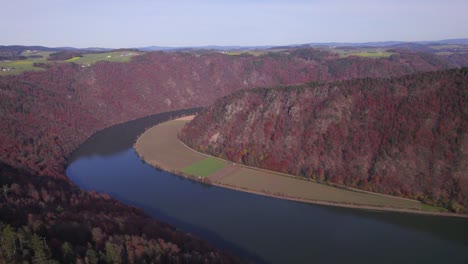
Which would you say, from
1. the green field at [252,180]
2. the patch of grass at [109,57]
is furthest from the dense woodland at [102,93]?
the green field at [252,180]

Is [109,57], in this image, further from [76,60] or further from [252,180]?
[252,180]

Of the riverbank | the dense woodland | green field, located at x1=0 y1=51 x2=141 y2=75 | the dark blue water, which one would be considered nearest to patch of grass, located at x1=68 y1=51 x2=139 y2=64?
green field, located at x1=0 y1=51 x2=141 y2=75

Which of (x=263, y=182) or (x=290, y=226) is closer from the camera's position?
(x=290, y=226)

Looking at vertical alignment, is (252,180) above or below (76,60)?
below

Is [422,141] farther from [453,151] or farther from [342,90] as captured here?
[342,90]

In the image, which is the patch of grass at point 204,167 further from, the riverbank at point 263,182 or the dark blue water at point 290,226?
the dark blue water at point 290,226

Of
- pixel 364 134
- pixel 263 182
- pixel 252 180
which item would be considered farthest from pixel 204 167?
pixel 364 134

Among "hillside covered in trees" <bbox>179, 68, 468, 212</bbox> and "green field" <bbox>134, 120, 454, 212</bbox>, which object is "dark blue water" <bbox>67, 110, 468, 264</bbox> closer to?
"green field" <bbox>134, 120, 454, 212</bbox>
